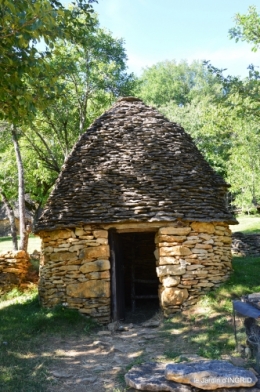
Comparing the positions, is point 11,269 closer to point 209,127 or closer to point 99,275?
point 99,275

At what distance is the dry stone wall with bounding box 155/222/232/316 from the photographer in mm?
7863

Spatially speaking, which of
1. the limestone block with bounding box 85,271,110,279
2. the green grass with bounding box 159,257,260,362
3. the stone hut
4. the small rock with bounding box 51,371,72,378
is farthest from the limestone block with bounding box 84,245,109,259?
the small rock with bounding box 51,371,72,378

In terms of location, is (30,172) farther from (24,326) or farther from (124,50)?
(24,326)

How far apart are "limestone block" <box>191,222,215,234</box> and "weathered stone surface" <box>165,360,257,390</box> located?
12.4ft

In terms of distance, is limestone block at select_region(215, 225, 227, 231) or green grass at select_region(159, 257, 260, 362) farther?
limestone block at select_region(215, 225, 227, 231)

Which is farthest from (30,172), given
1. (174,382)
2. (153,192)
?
(174,382)

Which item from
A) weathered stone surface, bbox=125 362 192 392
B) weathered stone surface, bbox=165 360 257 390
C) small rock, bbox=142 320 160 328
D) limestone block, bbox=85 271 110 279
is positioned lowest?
small rock, bbox=142 320 160 328

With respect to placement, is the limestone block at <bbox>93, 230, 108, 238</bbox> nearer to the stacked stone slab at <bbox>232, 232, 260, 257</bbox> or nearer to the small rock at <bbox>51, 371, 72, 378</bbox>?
the small rock at <bbox>51, 371, 72, 378</bbox>

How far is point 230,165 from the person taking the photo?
16.9 metres

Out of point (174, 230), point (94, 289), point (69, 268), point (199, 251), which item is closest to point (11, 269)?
point (69, 268)

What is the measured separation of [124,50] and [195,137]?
603 cm

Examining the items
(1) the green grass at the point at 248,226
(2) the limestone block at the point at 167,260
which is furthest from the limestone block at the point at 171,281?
(1) the green grass at the point at 248,226

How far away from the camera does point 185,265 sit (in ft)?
26.0

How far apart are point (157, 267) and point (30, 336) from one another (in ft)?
9.09
